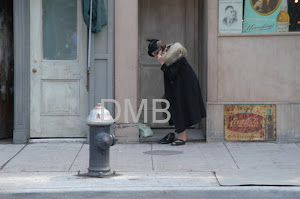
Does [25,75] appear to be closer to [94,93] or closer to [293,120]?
[94,93]

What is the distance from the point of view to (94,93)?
367 inches

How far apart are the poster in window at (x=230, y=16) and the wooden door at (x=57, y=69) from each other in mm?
2334

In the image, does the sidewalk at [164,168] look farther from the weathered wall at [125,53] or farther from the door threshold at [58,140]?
Answer: the weathered wall at [125,53]

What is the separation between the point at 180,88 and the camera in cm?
915

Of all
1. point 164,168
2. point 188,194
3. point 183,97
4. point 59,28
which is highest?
point 59,28

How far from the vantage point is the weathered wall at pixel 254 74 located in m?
9.37

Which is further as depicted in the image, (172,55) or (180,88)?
(180,88)

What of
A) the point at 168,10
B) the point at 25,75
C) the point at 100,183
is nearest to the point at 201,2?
the point at 168,10

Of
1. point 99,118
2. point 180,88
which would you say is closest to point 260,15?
point 180,88

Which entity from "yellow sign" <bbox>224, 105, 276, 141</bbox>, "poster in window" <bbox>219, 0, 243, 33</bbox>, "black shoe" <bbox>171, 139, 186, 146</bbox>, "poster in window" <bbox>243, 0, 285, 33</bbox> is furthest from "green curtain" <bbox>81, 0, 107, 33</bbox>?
"yellow sign" <bbox>224, 105, 276, 141</bbox>

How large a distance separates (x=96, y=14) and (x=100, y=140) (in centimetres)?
298

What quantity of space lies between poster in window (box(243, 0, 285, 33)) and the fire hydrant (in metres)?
3.65

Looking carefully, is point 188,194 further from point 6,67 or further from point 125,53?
point 6,67

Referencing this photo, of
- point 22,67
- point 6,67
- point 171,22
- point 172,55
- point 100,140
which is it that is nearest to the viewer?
point 100,140
